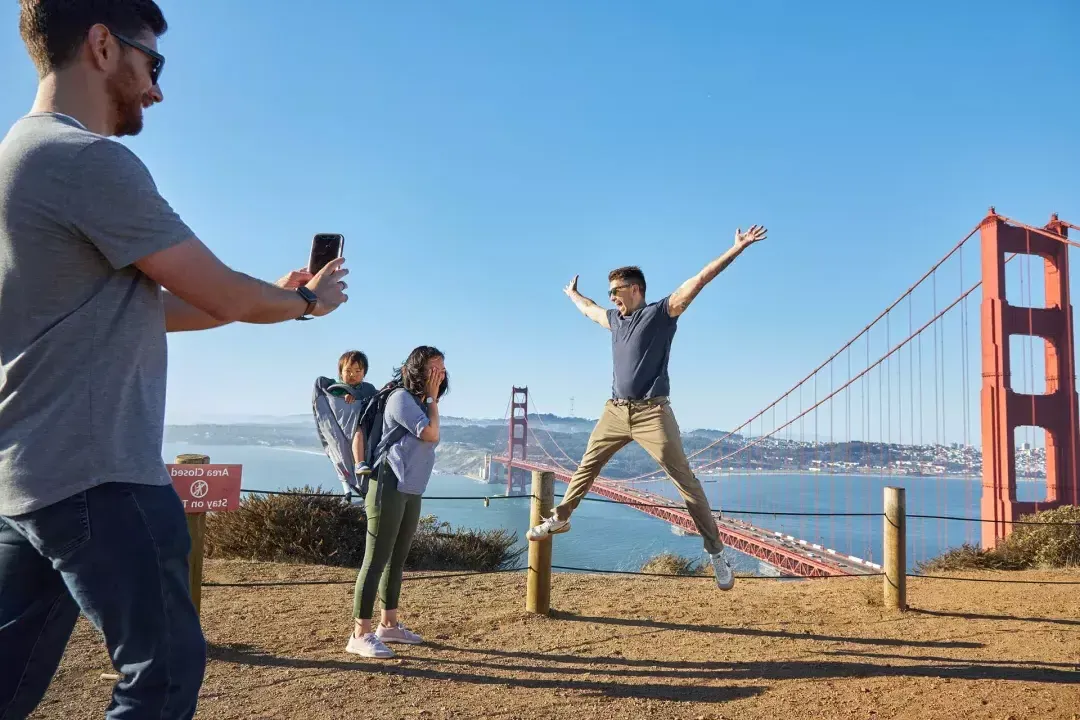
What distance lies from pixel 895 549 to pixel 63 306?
473cm

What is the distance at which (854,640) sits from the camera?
12.9 feet

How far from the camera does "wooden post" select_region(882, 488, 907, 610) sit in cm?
450

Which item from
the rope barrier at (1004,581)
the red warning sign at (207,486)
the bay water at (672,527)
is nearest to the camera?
the red warning sign at (207,486)

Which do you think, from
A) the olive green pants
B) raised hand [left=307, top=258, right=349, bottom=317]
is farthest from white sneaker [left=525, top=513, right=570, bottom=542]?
raised hand [left=307, top=258, right=349, bottom=317]

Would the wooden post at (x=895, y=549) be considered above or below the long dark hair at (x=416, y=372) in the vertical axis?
below

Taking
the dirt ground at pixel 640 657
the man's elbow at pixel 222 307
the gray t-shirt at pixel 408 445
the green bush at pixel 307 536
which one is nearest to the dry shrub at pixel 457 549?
the green bush at pixel 307 536

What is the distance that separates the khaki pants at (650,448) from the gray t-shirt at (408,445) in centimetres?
84

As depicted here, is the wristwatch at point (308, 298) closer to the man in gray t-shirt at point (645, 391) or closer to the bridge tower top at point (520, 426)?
the man in gray t-shirt at point (645, 391)

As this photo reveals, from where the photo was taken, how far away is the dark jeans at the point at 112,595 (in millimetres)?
1016

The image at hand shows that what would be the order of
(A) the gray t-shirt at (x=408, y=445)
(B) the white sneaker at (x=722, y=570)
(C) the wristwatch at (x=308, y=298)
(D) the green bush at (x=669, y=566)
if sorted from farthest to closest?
(D) the green bush at (x=669, y=566)
(B) the white sneaker at (x=722, y=570)
(A) the gray t-shirt at (x=408, y=445)
(C) the wristwatch at (x=308, y=298)

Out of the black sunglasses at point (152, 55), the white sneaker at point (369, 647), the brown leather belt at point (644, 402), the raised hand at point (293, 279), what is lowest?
the white sneaker at point (369, 647)

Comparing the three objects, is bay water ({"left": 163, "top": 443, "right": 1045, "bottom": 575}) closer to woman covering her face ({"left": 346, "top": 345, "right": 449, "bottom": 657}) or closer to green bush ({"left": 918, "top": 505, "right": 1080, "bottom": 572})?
woman covering her face ({"left": 346, "top": 345, "right": 449, "bottom": 657})

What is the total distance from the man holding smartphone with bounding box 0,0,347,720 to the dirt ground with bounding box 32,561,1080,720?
189 centimetres

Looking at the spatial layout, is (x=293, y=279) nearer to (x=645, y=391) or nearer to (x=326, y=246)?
(x=326, y=246)
